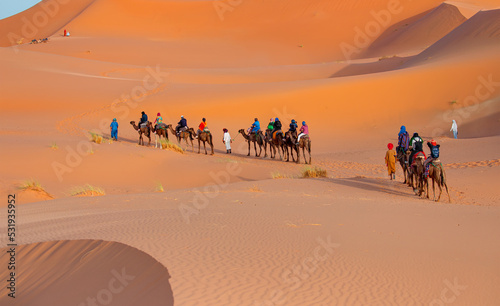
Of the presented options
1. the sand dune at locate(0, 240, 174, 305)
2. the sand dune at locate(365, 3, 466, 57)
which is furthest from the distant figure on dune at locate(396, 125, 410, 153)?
the sand dune at locate(365, 3, 466, 57)

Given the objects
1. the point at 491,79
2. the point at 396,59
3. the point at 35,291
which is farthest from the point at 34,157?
the point at 396,59

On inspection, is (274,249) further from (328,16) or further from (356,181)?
(328,16)

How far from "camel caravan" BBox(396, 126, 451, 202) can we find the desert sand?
65cm

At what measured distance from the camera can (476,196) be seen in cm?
1658

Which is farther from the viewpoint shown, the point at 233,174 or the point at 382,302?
the point at 233,174

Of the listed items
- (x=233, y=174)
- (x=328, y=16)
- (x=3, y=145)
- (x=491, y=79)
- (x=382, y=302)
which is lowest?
(x=382, y=302)

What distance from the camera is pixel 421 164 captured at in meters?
15.9

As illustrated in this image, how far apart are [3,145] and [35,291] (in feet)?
52.3

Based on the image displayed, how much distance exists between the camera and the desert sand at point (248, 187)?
6.64 metres

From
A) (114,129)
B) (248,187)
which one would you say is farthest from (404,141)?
(114,129)

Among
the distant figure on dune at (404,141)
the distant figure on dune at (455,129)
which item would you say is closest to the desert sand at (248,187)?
the distant figure on dune at (455,129)

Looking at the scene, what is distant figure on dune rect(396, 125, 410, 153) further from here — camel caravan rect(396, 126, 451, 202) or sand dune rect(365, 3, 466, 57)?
sand dune rect(365, 3, 466, 57)

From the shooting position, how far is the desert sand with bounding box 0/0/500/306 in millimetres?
6645

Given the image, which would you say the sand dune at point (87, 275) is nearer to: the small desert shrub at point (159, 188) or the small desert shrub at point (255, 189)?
the small desert shrub at point (255, 189)
